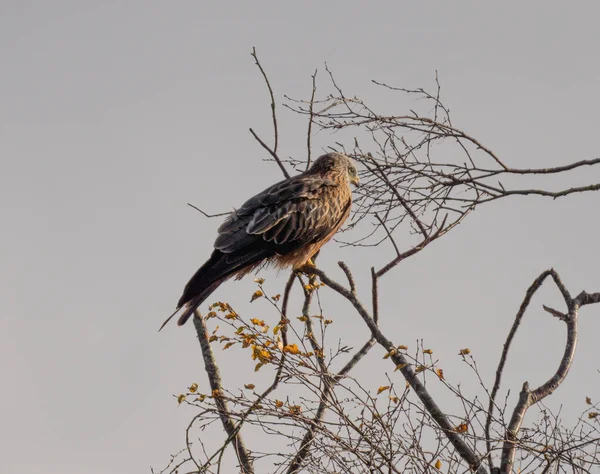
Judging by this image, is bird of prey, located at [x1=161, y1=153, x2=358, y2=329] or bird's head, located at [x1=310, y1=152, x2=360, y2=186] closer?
bird of prey, located at [x1=161, y1=153, x2=358, y2=329]

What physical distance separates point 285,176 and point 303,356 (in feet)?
9.01

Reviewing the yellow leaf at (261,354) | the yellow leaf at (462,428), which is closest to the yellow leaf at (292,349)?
the yellow leaf at (261,354)

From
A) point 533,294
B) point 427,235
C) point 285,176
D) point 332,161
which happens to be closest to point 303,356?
point 427,235

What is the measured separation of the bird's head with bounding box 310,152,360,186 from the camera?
30.0 feet

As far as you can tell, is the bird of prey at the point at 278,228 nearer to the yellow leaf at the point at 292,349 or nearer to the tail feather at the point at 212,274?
the tail feather at the point at 212,274

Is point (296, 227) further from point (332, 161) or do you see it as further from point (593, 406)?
point (593, 406)

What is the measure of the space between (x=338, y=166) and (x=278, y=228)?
128 centimetres

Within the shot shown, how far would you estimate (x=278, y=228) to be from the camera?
822cm

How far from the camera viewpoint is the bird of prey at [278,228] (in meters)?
7.82

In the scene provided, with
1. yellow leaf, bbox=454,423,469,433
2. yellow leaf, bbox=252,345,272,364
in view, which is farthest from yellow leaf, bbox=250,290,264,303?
yellow leaf, bbox=454,423,469,433

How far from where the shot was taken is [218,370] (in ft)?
27.1

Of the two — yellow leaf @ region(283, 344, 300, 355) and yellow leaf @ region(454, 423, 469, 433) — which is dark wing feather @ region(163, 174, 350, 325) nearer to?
yellow leaf @ region(283, 344, 300, 355)

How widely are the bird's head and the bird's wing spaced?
0.42 m

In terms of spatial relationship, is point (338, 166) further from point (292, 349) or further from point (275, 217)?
point (292, 349)
